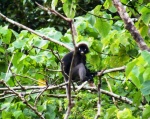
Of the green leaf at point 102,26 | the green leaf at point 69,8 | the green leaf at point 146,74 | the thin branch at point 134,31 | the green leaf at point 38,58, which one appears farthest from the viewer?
the green leaf at point 38,58

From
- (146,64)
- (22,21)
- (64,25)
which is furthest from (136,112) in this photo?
(22,21)

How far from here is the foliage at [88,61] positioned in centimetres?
290

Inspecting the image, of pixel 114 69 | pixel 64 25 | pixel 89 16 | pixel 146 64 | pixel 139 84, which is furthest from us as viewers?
pixel 64 25

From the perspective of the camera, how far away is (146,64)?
234 centimetres

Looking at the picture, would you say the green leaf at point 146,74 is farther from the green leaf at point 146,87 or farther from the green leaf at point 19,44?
the green leaf at point 19,44

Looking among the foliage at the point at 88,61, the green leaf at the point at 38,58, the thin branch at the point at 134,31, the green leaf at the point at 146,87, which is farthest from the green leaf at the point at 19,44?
the green leaf at the point at 146,87

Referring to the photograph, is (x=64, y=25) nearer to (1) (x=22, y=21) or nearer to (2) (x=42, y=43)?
(1) (x=22, y=21)

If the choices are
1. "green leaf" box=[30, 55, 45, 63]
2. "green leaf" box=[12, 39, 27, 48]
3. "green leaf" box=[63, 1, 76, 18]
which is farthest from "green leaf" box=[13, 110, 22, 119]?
"green leaf" box=[63, 1, 76, 18]

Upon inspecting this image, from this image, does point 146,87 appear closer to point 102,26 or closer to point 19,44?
point 102,26

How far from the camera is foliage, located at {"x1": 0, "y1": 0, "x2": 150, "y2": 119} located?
290cm

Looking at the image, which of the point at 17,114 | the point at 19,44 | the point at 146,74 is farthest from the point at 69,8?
the point at 19,44

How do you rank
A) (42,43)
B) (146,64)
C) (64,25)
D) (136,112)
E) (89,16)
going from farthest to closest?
(64,25) < (42,43) < (136,112) < (89,16) < (146,64)

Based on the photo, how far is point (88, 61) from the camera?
185 inches

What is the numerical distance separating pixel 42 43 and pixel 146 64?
2.10 metres
